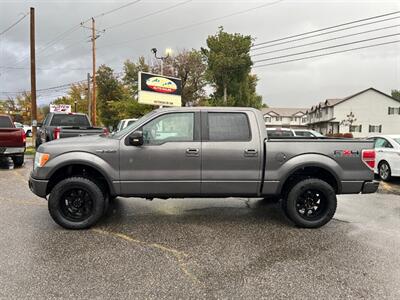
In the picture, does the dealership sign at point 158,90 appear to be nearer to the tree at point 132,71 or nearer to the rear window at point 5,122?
the rear window at point 5,122

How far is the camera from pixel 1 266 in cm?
404

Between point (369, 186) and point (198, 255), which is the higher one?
point (369, 186)

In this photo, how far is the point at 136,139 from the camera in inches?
210

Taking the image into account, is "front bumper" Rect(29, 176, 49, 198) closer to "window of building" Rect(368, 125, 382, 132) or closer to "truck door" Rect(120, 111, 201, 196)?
"truck door" Rect(120, 111, 201, 196)

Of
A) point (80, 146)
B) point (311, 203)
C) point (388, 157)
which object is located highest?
point (80, 146)

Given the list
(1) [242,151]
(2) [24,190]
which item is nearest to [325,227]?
(1) [242,151]

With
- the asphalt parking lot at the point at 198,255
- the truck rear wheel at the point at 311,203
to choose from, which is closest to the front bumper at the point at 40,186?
the asphalt parking lot at the point at 198,255

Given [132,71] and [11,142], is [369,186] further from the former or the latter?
[132,71]

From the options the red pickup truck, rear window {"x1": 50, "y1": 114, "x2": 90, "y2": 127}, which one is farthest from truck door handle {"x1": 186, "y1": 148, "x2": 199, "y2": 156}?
rear window {"x1": 50, "y1": 114, "x2": 90, "y2": 127}

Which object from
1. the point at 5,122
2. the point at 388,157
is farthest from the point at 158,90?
the point at 388,157

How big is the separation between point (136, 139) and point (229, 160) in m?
1.43

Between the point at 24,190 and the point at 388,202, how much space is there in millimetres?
8142

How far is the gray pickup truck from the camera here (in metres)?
5.42

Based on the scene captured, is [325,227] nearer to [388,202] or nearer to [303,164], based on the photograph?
[303,164]
